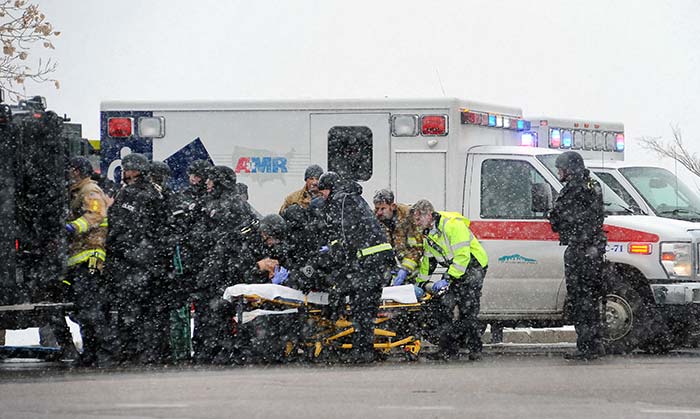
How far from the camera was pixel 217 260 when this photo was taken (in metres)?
11.7

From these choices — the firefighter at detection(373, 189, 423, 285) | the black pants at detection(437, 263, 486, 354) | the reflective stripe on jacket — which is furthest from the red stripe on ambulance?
the black pants at detection(437, 263, 486, 354)

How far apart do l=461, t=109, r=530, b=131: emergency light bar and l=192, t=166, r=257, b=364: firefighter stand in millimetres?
2562

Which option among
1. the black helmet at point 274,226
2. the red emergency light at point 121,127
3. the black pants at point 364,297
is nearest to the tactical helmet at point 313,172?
the black helmet at point 274,226

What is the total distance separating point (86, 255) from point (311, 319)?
6.77 feet

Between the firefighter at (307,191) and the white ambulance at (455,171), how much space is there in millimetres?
275

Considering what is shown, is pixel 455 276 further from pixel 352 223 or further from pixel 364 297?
pixel 352 223

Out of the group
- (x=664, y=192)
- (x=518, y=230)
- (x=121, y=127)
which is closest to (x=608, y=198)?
(x=664, y=192)

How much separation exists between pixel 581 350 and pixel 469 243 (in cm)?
140

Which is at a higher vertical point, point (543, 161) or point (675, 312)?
point (543, 161)

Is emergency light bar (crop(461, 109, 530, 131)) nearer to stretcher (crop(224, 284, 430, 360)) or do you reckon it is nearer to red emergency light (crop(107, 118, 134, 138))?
stretcher (crop(224, 284, 430, 360))

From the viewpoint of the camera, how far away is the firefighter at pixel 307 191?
12484mm

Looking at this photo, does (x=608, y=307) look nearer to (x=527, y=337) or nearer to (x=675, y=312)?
(x=675, y=312)

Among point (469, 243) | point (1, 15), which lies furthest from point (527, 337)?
point (1, 15)

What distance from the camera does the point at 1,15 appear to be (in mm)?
16438
